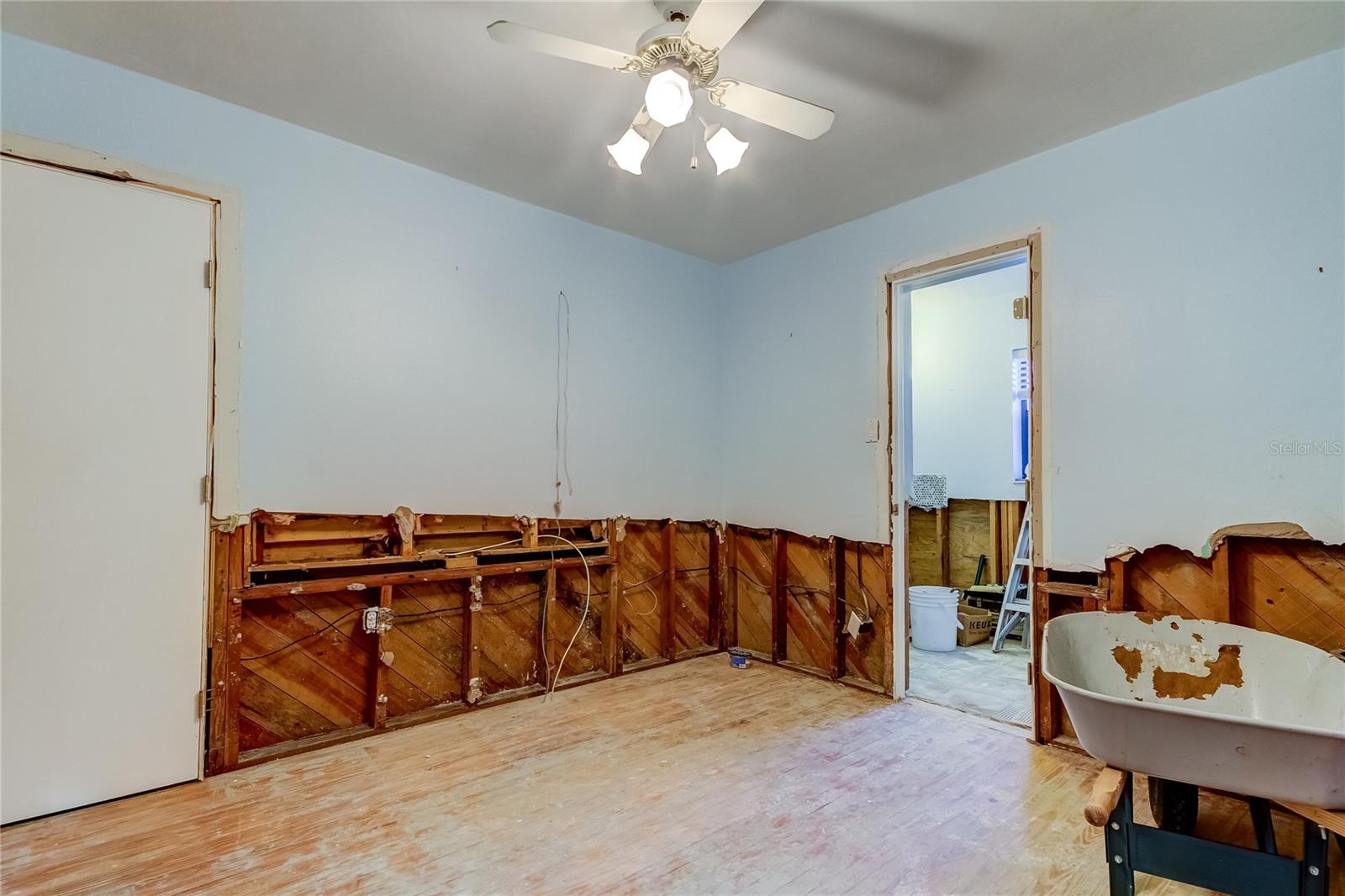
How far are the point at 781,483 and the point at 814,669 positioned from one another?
3.83ft

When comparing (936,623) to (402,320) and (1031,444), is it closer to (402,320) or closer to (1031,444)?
(1031,444)

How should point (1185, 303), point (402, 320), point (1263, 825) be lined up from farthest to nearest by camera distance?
point (402, 320) < point (1185, 303) < point (1263, 825)

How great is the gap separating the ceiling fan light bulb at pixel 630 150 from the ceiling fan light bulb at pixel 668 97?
0.80 feet

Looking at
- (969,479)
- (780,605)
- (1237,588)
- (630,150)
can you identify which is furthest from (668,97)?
(969,479)

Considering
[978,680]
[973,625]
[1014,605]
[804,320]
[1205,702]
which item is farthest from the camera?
[973,625]

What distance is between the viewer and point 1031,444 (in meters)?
3.02

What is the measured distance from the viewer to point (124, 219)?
2414mm

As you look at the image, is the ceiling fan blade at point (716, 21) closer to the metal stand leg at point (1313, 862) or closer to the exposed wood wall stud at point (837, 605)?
the metal stand leg at point (1313, 862)

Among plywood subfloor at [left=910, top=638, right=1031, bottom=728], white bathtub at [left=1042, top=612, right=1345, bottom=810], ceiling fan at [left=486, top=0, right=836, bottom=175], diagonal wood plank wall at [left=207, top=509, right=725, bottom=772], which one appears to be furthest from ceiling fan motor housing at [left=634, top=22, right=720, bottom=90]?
plywood subfloor at [left=910, top=638, right=1031, bottom=728]

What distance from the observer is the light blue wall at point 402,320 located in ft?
8.37

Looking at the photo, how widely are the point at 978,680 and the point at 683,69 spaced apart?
12.1ft

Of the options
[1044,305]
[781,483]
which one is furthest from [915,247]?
[781,483]

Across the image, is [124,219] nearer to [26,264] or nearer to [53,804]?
[26,264]

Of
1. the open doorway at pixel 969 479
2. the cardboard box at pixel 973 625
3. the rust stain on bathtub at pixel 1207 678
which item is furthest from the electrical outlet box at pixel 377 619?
the cardboard box at pixel 973 625
